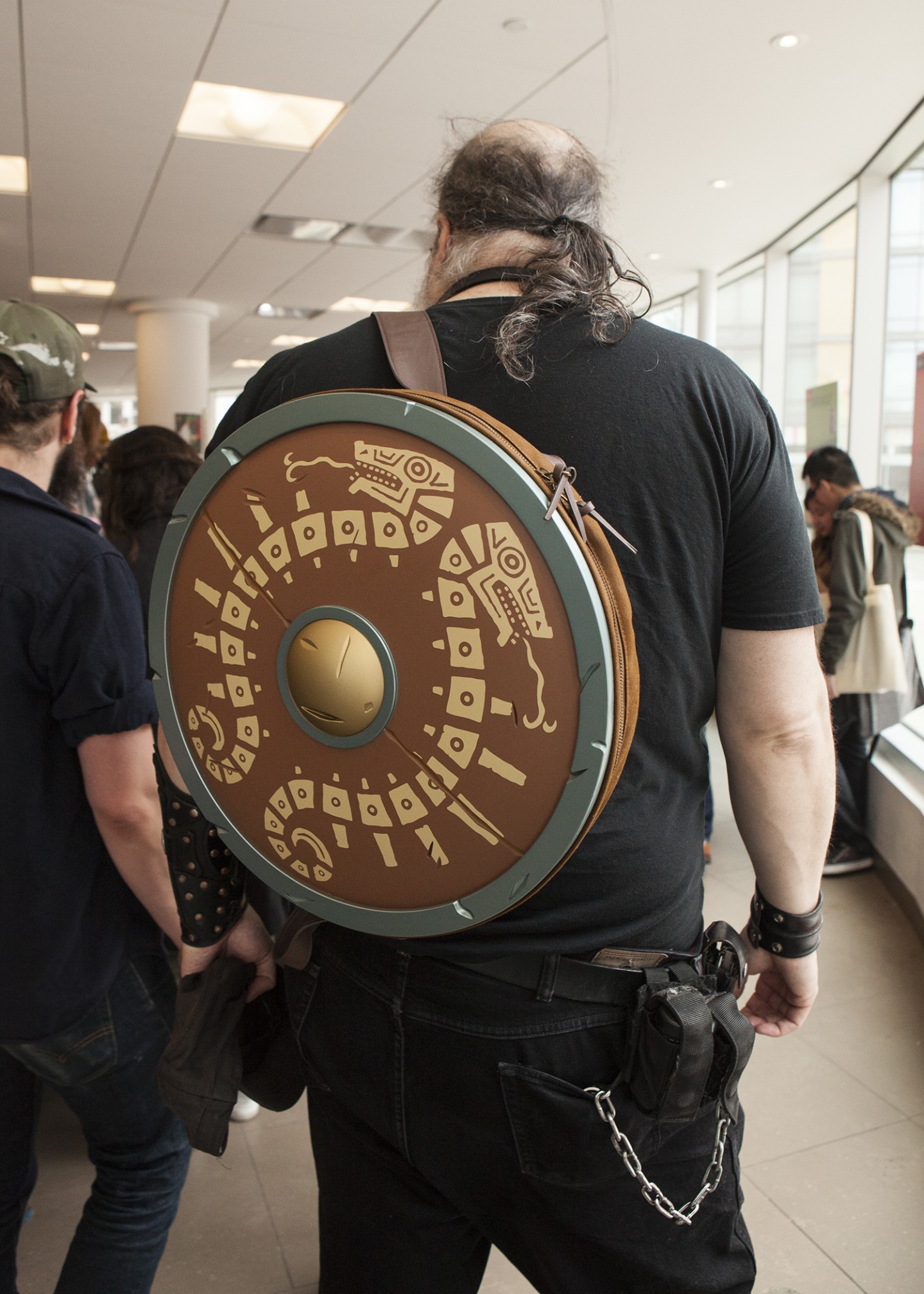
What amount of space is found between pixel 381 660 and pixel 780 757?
423mm

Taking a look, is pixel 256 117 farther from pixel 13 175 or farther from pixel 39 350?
pixel 39 350

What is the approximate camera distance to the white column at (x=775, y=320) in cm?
691

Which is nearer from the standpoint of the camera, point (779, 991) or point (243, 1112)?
point (779, 991)

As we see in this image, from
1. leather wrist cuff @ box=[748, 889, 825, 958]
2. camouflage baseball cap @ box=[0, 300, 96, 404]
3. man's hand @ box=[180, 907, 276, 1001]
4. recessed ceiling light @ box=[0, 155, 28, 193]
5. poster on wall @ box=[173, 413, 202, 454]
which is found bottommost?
man's hand @ box=[180, 907, 276, 1001]

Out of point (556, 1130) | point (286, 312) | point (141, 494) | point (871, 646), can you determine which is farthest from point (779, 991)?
point (286, 312)

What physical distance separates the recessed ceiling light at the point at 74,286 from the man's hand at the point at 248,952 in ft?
26.7

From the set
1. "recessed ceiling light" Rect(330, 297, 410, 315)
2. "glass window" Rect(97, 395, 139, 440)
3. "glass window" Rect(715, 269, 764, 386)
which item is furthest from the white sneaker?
"glass window" Rect(97, 395, 139, 440)

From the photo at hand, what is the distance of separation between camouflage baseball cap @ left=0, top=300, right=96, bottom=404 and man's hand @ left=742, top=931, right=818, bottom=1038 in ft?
3.46

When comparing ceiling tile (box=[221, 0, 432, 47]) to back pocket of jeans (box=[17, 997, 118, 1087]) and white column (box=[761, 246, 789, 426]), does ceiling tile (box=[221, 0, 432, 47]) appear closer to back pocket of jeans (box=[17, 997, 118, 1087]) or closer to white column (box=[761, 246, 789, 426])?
back pocket of jeans (box=[17, 997, 118, 1087])

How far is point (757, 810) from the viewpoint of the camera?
0.94 m

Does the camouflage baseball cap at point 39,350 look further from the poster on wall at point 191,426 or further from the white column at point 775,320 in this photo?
the poster on wall at point 191,426

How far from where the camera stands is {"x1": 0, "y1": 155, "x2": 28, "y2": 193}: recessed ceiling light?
5184mm

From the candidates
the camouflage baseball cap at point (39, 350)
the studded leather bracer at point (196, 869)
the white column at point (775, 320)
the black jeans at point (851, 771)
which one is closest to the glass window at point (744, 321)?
the white column at point (775, 320)

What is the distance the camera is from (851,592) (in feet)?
11.0
